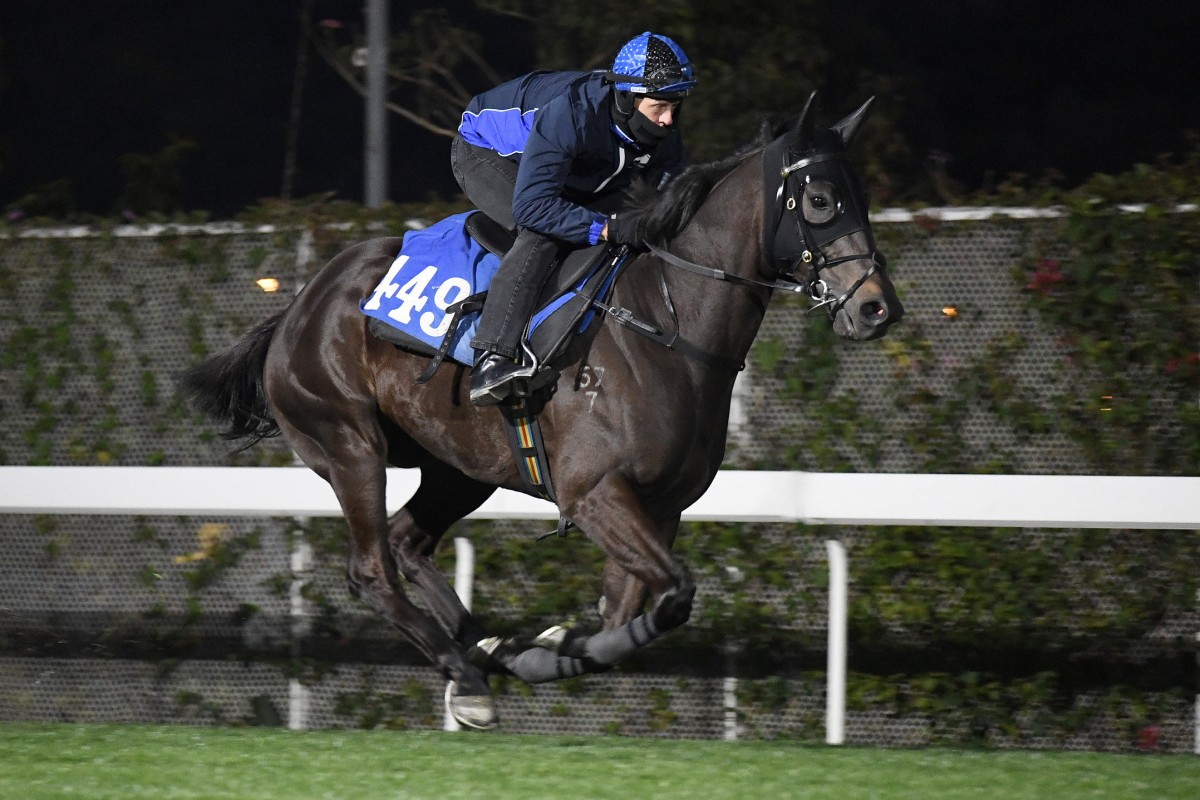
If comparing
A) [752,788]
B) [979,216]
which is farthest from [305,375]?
[979,216]

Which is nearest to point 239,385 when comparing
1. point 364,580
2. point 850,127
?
point 364,580

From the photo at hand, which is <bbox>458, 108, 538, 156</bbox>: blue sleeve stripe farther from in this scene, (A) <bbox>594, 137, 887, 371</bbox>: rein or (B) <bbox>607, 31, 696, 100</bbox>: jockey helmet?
(A) <bbox>594, 137, 887, 371</bbox>: rein

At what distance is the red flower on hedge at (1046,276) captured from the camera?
5227mm

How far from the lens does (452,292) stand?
4379 millimetres

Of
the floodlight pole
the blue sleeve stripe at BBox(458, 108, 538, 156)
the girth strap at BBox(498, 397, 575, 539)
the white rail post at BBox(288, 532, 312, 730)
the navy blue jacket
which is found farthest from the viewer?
the floodlight pole

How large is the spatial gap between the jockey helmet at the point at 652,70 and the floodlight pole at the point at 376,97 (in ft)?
10.8

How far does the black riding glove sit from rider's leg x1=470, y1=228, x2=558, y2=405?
0.53ft

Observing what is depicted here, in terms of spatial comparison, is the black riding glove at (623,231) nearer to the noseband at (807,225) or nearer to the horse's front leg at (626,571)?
the noseband at (807,225)

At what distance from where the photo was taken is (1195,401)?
16.8ft

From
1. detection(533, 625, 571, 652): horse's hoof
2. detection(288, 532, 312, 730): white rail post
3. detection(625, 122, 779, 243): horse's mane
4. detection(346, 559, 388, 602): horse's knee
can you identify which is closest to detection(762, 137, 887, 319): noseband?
detection(625, 122, 779, 243): horse's mane

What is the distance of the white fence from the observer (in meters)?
4.62

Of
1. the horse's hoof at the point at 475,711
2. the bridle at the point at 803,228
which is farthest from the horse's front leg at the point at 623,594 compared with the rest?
the bridle at the point at 803,228

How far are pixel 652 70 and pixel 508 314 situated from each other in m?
0.74

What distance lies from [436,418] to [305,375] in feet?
1.77
